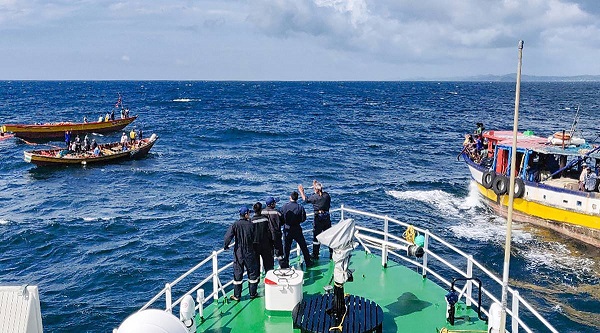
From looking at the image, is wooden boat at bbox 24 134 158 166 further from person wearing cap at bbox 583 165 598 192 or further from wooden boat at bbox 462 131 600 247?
person wearing cap at bbox 583 165 598 192

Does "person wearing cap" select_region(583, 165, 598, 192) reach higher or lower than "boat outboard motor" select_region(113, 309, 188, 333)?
lower

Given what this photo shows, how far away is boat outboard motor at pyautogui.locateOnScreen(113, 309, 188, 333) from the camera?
270 inches

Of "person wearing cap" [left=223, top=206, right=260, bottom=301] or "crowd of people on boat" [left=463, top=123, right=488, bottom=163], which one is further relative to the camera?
"crowd of people on boat" [left=463, top=123, right=488, bottom=163]

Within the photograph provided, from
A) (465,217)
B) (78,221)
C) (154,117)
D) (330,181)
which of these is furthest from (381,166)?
(154,117)

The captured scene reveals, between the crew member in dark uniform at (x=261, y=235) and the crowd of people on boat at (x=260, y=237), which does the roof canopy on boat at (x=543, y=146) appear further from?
the crew member in dark uniform at (x=261, y=235)

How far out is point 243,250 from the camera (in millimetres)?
10609

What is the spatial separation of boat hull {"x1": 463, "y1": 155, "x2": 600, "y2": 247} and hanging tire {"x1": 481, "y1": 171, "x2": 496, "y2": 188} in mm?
1762

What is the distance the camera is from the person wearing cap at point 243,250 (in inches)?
413

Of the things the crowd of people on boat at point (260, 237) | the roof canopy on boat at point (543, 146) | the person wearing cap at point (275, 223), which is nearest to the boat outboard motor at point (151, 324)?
the crowd of people on boat at point (260, 237)

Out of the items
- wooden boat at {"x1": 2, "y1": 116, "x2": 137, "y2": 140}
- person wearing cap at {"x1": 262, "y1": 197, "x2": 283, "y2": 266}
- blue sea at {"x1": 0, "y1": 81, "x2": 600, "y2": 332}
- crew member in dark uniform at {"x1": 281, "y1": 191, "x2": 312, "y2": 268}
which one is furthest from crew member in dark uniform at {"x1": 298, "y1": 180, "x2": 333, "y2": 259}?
wooden boat at {"x1": 2, "y1": 116, "x2": 137, "y2": 140}

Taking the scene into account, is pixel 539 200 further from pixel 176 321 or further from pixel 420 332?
pixel 176 321

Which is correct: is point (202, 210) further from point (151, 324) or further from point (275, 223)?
point (151, 324)

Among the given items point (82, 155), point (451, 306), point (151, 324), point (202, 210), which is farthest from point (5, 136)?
point (451, 306)

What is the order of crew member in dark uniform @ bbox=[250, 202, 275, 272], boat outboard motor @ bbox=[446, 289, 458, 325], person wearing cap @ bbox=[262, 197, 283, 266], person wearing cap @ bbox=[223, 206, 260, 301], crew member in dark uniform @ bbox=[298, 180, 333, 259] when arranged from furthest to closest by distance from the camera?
1. crew member in dark uniform @ bbox=[298, 180, 333, 259]
2. person wearing cap @ bbox=[262, 197, 283, 266]
3. crew member in dark uniform @ bbox=[250, 202, 275, 272]
4. person wearing cap @ bbox=[223, 206, 260, 301]
5. boat outboard motor @ bbox=[446, 289, 458, 325]
